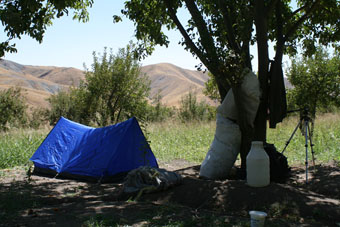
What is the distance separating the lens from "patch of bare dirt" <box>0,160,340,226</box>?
13.7ft

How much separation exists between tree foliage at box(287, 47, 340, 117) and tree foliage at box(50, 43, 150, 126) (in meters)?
7.05

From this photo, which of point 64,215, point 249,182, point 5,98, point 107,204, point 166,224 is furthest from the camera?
point 5,98

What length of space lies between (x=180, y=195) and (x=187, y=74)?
→ 182 metres

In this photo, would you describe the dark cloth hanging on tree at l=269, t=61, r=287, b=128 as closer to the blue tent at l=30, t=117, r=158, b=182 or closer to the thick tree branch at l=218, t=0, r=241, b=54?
the thick tree branch at l=218, t=0, r=241, b=54

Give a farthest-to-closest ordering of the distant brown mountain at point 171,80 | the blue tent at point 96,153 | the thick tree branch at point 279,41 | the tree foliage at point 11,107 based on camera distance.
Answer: the distant brown mountain at point 171,80 → the tree foliage at point 11,107 → the blue tent at point 96,153 → the thick tree branch at point 279,41

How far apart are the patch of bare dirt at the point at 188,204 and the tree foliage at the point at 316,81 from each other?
934 cm

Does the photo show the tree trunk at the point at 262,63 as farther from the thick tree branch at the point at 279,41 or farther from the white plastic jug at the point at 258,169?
the white plastic jug at the point at 258,169

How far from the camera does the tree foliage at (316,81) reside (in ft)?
49.1

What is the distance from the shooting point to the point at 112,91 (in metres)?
16.8

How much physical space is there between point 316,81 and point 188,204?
12.1 meters

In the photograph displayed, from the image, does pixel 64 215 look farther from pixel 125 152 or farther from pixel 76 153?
pixel 76 153

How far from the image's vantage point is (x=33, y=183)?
6996 mm

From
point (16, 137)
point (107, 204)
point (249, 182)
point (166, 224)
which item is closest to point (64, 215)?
point (107, 204)

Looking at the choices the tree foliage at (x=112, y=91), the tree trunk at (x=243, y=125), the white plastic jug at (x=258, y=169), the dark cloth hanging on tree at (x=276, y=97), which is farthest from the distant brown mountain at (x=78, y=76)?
the white plastic jug at (x=258, y=169)
